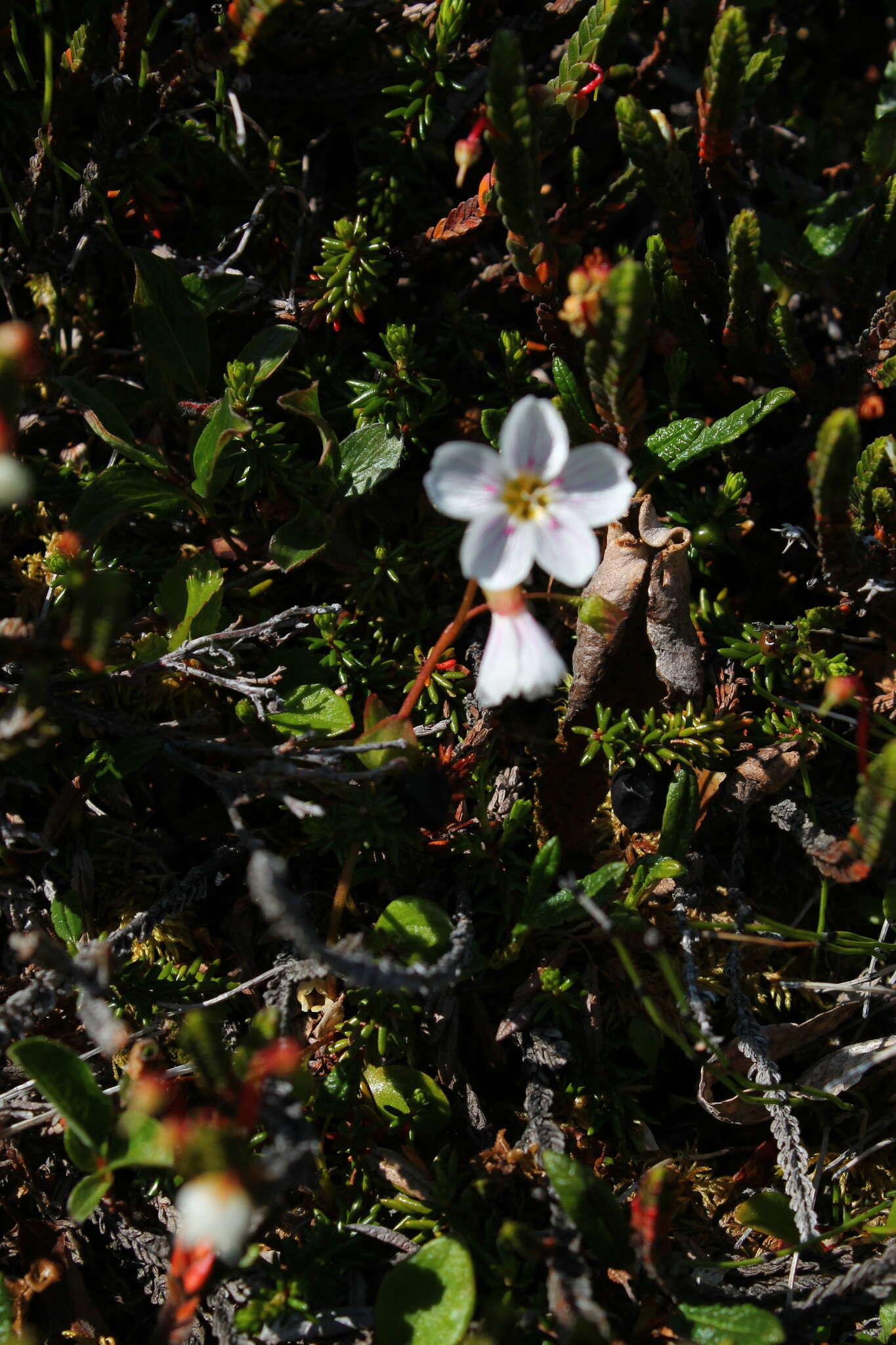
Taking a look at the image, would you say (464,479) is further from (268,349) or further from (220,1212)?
(220,1212)

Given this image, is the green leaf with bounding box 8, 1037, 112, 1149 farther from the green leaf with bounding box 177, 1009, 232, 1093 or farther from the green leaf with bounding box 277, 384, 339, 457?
the green leaf with bounding box 277, 384, 339, 457

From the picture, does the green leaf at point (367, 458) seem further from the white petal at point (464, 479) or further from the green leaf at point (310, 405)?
the white petal at point (464, 479)

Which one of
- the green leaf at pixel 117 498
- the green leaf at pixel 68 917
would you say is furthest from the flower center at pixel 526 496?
the green leaf at pixel 68 917

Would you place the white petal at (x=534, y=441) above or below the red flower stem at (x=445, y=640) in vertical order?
above

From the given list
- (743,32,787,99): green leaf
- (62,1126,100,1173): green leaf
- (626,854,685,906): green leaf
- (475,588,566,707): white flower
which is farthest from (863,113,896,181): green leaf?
(62,1126,100,1173): green leaf

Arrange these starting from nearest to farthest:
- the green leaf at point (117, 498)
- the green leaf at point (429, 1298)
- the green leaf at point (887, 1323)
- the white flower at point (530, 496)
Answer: the white flower at point (530, 496), the green leaf at point (429, 1298), the green leaf at point (887, 1323), the green leaf at point (117, 498)

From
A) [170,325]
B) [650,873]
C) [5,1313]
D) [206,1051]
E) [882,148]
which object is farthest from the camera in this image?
[882,148]

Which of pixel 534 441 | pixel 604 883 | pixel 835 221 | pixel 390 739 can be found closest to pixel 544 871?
pixel 604 883
